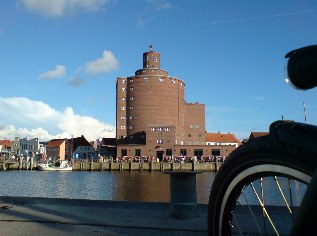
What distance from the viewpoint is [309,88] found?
5.75 feet

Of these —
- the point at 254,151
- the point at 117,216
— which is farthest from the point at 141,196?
the point at 254,151

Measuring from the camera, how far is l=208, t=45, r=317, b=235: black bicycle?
138cm

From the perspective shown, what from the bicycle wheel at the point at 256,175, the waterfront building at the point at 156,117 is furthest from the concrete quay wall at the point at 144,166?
the bicycle wheel at the point at 256,175

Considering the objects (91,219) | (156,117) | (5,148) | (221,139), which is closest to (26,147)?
(5,148)

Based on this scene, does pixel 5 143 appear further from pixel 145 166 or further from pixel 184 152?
pixel 184 152

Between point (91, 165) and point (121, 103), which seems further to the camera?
point (121, 103)

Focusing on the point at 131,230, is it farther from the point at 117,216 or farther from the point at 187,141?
the point at 187,141

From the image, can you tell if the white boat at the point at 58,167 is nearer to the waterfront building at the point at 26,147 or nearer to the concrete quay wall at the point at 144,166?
the concrete quay wall at the point at 144,166

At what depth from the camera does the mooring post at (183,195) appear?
6246 mm

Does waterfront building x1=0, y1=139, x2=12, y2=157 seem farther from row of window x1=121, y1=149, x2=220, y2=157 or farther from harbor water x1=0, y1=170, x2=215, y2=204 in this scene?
harbor water x1=0, y1=170, x2=215, y2=204

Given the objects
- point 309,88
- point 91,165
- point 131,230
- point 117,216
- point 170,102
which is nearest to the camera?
point 309,88

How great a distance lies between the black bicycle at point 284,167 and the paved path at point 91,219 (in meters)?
2.87

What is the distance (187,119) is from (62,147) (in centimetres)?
4684

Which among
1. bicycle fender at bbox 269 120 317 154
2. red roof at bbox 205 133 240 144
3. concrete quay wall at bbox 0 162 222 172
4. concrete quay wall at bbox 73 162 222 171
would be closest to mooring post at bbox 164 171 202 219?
bicycle fender at bbox 269 120 317 154
